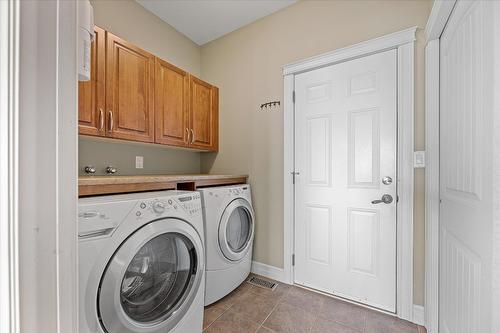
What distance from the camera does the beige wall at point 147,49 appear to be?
69.7 inches

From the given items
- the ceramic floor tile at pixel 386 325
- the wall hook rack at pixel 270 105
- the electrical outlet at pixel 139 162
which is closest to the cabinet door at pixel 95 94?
the electrical outlet at pixel 139 162

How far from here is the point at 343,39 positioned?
1.80 m

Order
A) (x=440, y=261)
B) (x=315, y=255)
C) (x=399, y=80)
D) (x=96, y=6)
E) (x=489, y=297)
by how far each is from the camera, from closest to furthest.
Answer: (x=489, y=297) → (x=440, y=261) → (x=399, y=80) → (x=96, y=6) → (x=315, y=255)

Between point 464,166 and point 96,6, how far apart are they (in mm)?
2668

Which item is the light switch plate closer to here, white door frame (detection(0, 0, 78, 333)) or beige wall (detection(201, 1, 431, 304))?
beige wall (detection(201, 1, 431, 304))

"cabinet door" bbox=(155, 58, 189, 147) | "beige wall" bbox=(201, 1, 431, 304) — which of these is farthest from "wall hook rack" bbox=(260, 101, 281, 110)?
"cabinet door" bbox=(155, 58, 189, 147)

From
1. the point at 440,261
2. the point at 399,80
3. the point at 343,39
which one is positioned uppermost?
the point at 343,39

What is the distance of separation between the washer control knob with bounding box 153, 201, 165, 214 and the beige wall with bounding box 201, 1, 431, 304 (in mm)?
1229

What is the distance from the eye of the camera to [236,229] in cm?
201

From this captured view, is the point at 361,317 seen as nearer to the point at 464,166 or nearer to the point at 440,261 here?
the point at 440,261

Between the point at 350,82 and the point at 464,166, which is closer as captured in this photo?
the point at 464,166

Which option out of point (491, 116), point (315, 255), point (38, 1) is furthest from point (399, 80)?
point (38, 1)

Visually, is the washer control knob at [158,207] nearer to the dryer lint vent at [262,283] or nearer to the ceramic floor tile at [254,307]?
the ceramic floor tile at [254,307]

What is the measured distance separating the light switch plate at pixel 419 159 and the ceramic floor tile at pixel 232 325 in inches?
62.0
